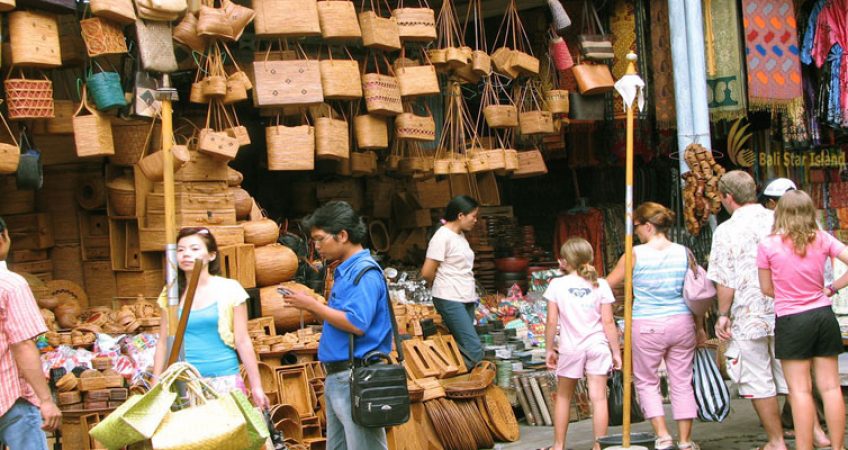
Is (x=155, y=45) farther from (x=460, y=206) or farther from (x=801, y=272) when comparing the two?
(x=801, y=272)

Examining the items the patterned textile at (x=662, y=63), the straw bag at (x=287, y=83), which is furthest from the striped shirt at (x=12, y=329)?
the patterned textile at (x=662, y=63)

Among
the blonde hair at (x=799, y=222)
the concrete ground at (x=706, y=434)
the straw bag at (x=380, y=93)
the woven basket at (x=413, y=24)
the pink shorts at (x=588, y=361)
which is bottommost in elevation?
the concrete ground at (x=706, y=434)

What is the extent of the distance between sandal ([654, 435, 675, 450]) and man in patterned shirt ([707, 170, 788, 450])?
1.84 feet

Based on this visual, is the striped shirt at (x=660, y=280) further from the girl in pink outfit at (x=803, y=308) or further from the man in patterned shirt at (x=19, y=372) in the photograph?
the man in patterned shirt at (x=19, y=372)

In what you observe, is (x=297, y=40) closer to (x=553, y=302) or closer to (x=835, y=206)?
(x=553, y=302)

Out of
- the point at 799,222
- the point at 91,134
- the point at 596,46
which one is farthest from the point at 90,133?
the point at 596,46

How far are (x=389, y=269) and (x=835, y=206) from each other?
5755mm

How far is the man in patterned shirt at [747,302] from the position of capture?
259 inches

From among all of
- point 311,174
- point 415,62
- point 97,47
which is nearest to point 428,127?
point 415,62

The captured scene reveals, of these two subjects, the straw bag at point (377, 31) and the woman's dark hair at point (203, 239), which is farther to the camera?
the straw bag at point (377, 31)

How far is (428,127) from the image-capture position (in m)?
9.27

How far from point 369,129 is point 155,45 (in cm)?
210

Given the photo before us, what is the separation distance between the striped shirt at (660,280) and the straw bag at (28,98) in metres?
4.00

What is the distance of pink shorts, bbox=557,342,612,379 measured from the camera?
673 cm
